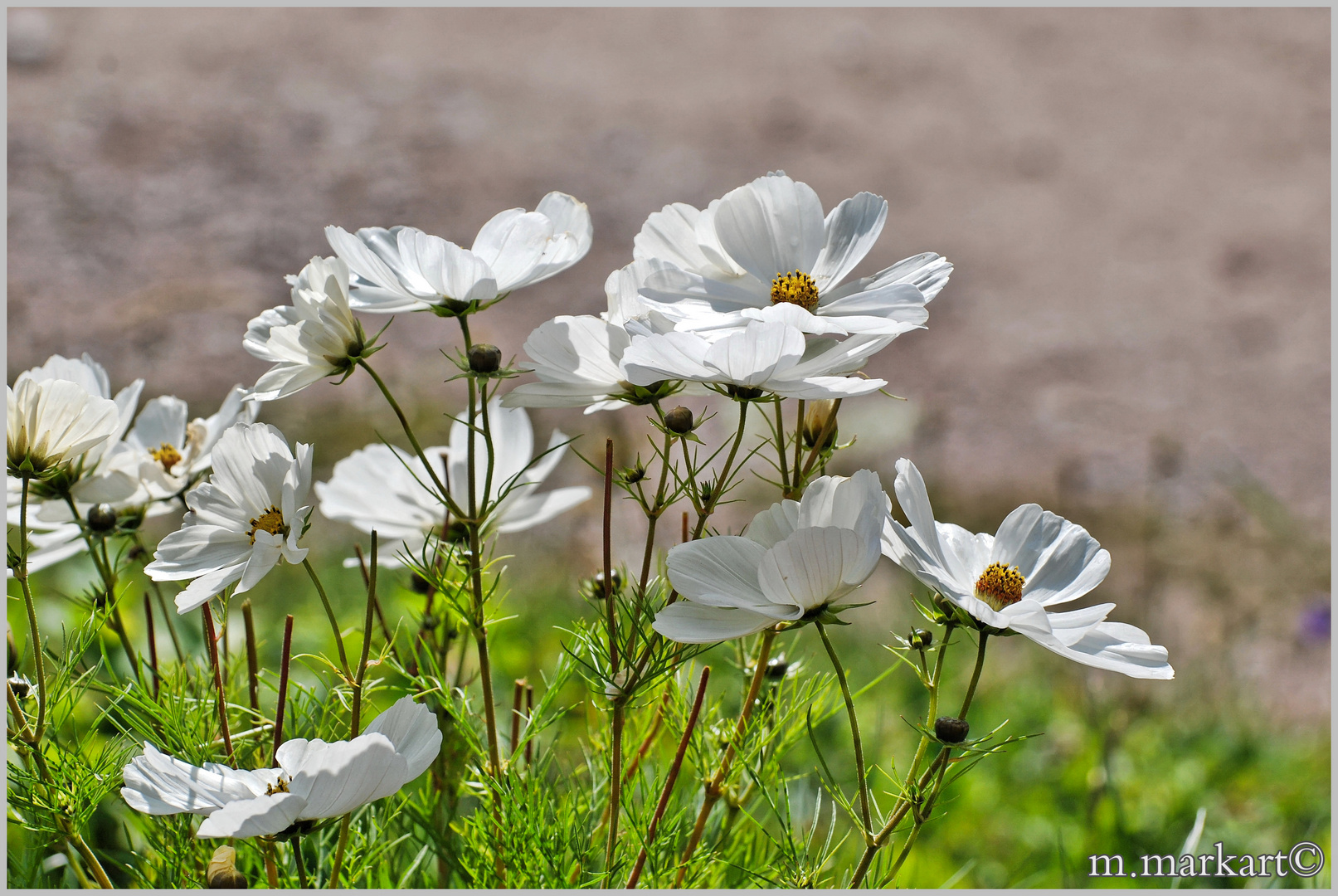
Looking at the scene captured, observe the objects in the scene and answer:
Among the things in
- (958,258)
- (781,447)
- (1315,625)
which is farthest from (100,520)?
(958,258)

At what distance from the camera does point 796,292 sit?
0.48 meters

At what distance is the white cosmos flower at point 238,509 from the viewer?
433 millimetres

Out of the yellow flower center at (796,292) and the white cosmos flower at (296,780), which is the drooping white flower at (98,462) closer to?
the white cosmos flower at (296,780)

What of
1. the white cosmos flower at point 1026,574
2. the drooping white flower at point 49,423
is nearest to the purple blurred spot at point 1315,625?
the white cosmos flower at point 1026,574

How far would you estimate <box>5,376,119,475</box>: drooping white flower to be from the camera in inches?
18.2

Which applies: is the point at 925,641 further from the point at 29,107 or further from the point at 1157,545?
the point at 29,107

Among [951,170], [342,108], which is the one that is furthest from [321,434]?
[951,170]

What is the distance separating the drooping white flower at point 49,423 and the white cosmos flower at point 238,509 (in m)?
0.06

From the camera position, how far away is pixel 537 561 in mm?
1588

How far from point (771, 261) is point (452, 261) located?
0.50 ft

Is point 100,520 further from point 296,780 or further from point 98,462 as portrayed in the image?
point 296,780

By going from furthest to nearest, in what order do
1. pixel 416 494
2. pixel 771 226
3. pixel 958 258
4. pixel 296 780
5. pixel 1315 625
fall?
pixel 958 258 → pixel 1315 625 → pixel 416 494 → pixel 771 226 → pixel 296 780

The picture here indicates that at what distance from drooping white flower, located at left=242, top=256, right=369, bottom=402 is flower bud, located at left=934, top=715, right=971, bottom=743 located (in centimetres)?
28

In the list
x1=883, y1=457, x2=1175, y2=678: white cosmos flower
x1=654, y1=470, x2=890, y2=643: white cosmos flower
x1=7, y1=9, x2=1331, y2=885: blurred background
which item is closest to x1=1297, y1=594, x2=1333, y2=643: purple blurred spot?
A: x1=7, y1=9, x2=1331, y2=885: blurred background
